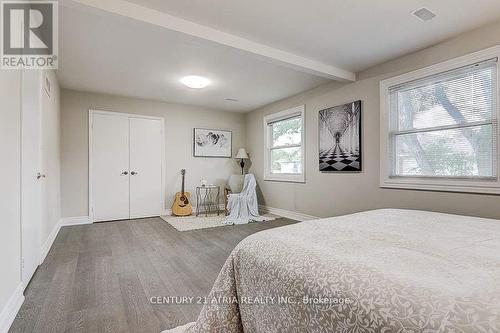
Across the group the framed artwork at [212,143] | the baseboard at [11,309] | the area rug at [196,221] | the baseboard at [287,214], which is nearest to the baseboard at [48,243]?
the baseboard at [11,309]

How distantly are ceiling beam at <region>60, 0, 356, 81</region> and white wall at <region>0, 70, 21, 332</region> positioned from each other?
831mm

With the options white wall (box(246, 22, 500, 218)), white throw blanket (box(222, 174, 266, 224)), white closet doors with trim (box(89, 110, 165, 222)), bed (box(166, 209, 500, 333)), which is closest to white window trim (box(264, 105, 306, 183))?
white wall (box(246, 22, 500, 218))

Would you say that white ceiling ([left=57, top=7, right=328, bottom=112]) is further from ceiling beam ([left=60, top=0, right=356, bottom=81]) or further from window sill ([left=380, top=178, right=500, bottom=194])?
window sill ([left=380, top=178, right=500, bottom=194])

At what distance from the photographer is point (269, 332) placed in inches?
38.7

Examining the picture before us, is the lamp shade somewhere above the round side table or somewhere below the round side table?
above

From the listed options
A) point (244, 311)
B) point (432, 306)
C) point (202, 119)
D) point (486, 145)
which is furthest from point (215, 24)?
point (202, 119)

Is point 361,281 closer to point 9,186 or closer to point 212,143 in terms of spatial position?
point 9,186

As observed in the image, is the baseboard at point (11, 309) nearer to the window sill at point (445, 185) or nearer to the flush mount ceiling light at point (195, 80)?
the flush mount ceiling light at point (195, 80)

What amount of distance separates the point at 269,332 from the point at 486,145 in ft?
9.26

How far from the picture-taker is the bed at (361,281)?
628mm

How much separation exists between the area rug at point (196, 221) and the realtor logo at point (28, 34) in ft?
9.11

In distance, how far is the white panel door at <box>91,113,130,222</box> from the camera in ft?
15.0

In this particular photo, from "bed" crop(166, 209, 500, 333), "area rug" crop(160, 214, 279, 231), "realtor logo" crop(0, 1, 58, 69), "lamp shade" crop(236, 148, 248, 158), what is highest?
"realtor logo" crop(0, 1, 58, 69)

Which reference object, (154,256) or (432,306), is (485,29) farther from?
(154,256)
